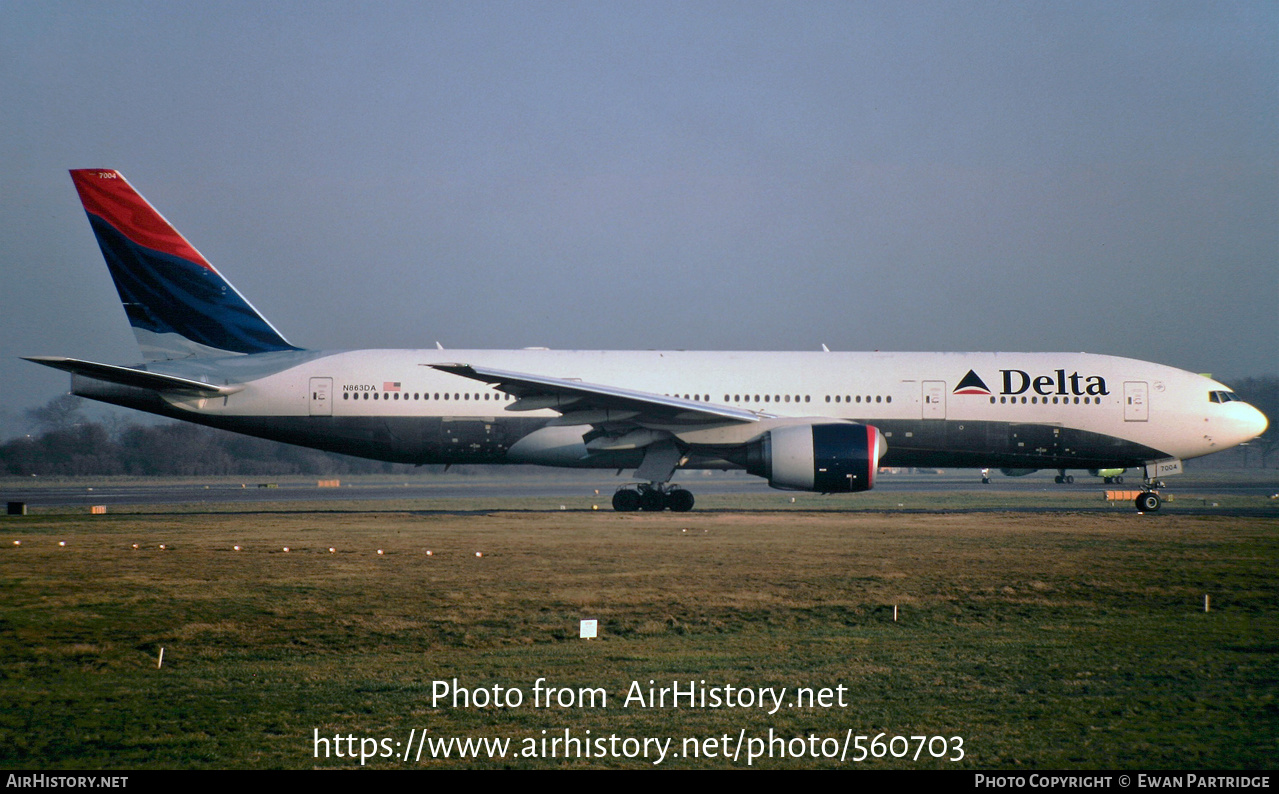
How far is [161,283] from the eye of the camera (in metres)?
23.8

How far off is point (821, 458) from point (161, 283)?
1542 cm

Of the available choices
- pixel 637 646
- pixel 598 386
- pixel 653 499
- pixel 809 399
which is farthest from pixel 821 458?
pixel 637 646

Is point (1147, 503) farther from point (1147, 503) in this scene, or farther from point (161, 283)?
point (161, 283)

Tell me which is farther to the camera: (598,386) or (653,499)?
(598,386)

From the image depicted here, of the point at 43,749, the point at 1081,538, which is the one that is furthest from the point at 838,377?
the point at 43,749

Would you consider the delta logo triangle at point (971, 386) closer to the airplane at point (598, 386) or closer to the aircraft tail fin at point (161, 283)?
the airplane at point (598, 386)

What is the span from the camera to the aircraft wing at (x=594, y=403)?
814 inches

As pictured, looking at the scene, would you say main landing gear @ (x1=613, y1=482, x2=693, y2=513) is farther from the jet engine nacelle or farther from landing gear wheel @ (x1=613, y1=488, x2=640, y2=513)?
the jet engine nacelle

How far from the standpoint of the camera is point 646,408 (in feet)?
69.7

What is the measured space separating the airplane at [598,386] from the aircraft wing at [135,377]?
3.2 inches

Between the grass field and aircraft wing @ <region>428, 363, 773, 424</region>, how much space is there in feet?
18.1

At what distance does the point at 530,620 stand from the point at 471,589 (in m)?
1.79

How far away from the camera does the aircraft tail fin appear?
77.3ft

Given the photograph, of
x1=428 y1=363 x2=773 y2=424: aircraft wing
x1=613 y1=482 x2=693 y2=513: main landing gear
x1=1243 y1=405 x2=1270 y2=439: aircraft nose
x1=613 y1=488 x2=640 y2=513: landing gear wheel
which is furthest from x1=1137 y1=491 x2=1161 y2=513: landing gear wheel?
x1=613 y1=488 x2=640 y2=513: landing gear wheel
